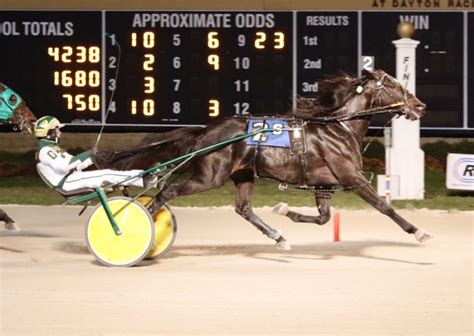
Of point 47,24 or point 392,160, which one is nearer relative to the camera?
point 392,160

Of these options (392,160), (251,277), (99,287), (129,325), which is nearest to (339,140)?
(251,277)

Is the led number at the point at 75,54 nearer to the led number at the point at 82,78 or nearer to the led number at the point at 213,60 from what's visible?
the led number at the point at 82,78

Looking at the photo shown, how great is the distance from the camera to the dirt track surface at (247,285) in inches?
267

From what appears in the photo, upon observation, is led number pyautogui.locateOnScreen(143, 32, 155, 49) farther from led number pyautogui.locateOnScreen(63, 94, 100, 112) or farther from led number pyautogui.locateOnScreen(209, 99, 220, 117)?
led number pyautogui.locateOnScreen(209, 99, 220, 117)

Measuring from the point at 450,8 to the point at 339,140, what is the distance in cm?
851

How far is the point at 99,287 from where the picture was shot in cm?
805

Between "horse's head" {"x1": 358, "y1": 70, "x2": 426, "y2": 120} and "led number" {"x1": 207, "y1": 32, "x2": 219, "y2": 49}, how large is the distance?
22.4 feet

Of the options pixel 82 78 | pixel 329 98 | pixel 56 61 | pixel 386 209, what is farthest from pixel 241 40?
pixel 386 209

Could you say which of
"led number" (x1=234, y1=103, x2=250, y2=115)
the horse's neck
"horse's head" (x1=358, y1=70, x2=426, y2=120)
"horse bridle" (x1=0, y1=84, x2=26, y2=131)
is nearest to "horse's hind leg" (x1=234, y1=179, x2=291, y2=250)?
the horse's neck

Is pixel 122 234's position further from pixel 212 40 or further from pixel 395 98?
pixel 212 40

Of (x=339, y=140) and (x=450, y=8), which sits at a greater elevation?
(x=450, y=8)

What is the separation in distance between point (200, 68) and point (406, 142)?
10.6 feet

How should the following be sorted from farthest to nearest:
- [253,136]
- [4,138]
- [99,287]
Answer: [4,138], [253,136], [99,287]

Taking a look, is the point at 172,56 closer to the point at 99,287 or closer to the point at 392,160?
the point at 392,160
